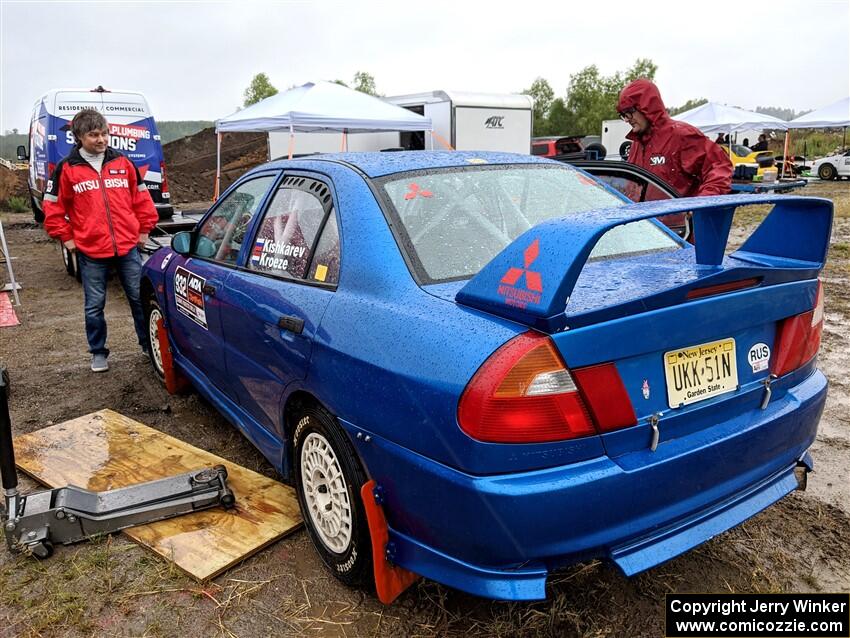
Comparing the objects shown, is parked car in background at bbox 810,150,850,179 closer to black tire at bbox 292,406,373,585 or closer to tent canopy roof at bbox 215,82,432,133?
tent canopy roof at bbox 215,82,432,133

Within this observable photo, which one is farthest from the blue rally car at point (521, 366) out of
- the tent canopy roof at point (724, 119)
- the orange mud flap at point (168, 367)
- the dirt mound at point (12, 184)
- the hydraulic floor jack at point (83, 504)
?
the dirt mound at point (12, 184)

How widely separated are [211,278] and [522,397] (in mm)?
2120

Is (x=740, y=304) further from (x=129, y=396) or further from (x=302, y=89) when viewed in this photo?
(x=302, y=89)

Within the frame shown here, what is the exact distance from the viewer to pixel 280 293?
261 centimetres

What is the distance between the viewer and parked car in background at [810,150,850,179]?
2527 centimetres

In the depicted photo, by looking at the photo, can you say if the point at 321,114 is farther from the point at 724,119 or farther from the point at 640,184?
the point at 724,119

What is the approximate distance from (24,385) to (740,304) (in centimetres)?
476

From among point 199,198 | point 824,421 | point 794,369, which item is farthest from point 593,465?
point 199,198

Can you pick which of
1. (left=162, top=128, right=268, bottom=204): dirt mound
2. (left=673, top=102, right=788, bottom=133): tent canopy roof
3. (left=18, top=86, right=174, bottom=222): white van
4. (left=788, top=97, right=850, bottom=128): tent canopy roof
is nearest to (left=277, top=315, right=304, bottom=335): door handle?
(left=18, top=86, right=174, bottom=222): white van

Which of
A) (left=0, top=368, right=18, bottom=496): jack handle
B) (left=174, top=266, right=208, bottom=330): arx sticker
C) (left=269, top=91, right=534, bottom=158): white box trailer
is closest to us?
(left=0, top=368, right=18, bottom=496): jack handle

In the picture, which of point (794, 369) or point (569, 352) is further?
point (794, 369)

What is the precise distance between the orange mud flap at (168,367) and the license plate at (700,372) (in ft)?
10.9

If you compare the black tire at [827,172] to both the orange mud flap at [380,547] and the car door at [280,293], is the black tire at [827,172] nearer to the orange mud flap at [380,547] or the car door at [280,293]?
the car door at [280,293]

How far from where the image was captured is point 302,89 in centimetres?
1158
